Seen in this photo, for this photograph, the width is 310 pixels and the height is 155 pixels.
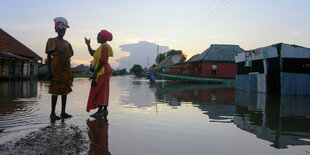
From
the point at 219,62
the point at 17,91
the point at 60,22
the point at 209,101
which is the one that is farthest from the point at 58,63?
the point at 219,62

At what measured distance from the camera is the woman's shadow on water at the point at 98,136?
2810 millimetres

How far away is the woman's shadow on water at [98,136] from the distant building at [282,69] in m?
12.7

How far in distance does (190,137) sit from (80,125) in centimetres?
196

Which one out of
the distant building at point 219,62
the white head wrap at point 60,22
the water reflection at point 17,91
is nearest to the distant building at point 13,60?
the water reflection at point 17,91

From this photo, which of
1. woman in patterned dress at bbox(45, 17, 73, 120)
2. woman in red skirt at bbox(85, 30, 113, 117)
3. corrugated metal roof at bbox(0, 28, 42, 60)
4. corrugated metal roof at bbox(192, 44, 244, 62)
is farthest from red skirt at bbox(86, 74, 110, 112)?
corrugated metal roof at bbox(192, 44, 244, 62)

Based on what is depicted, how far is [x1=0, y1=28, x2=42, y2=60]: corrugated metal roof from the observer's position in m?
23.9

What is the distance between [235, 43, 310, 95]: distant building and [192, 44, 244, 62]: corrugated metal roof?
18752 mm

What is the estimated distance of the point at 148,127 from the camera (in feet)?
14.0

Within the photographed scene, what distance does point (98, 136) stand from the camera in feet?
11.3

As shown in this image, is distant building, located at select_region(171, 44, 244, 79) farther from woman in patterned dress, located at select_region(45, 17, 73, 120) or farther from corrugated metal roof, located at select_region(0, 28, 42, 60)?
woman in patterned dress, located at select_region(45, 17, 73, 120)

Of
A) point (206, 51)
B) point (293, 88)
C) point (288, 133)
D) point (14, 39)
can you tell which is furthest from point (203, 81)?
point (288, 133)

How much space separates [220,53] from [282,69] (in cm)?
2256

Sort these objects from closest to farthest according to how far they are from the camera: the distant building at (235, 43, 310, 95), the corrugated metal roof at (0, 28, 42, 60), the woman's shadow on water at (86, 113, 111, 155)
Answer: the woman's shadow on water at (86, 113, 111, 155), the distant building at (235, 43, 310, 95), the corrugated metal roof at (0, 28, 42, 60)

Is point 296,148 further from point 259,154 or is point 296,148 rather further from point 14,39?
point 14,39
